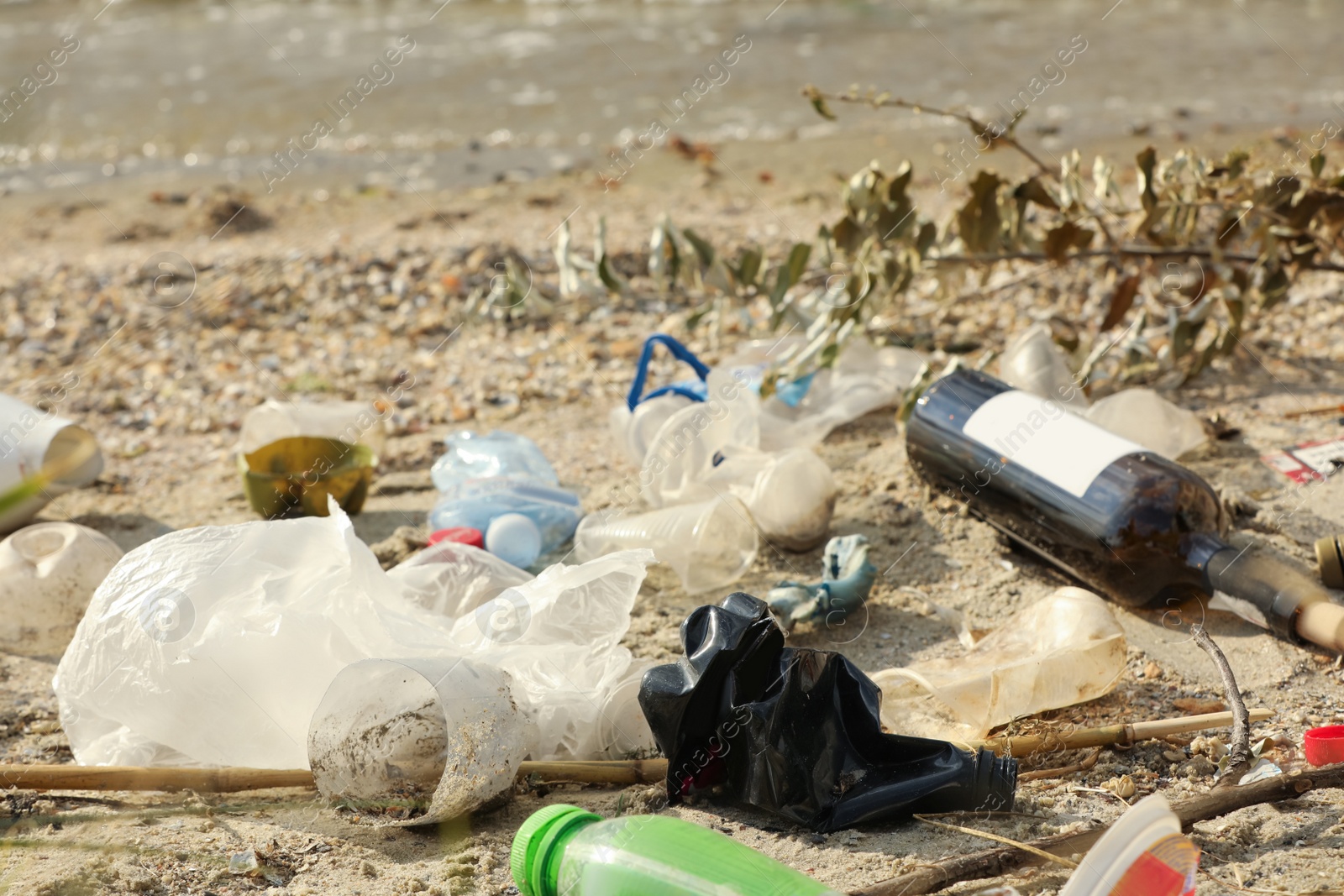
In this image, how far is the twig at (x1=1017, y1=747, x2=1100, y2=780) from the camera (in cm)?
169

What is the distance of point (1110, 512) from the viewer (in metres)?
2.07

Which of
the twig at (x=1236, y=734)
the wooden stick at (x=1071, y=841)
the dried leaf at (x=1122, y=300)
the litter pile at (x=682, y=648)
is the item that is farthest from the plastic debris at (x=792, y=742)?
the dried leaf at (x=1122, y=300)

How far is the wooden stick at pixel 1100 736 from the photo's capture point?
174 centimetres

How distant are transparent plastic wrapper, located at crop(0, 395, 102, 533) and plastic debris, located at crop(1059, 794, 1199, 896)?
265 cm

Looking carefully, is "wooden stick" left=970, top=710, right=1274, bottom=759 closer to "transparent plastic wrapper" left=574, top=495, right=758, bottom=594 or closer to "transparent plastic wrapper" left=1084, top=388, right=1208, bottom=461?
"transparent plastic wrapper" left=574, top=495, right=758, bottom=594

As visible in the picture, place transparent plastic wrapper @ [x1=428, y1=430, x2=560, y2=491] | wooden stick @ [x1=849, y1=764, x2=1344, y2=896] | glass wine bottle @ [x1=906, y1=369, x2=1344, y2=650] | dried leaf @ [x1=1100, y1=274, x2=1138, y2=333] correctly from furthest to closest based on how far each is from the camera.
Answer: dried leaf @ [x1=1100, y1=274, x2=1138, y2=333], transparent plastic wrapper @ [x1=428, y1=430, x2=560, y2=491], glass wine bottle @ [x1=906, y1=369, x2=1344, y2=650], wooden stick @ [x1=849, y1=764, x2=1344, y2=896]

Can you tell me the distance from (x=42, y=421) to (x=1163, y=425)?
2838mm

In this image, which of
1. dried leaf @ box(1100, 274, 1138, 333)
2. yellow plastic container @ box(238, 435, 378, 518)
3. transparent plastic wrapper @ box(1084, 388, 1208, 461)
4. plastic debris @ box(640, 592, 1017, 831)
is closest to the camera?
plastic debris @ box(640, 592, 1017, 831)

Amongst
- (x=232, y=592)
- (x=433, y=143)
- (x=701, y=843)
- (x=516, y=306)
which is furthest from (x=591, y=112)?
(x=701, y=843)

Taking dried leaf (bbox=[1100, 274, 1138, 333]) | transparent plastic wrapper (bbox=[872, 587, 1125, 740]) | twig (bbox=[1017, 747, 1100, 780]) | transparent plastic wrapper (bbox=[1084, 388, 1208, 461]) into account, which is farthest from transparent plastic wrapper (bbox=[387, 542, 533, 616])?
dried leaf (bbox=[1100, 274, 1138, 333])

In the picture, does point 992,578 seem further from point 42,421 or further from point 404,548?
point 42,421

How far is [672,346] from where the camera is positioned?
2863mm

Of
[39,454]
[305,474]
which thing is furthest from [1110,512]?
[39,454]

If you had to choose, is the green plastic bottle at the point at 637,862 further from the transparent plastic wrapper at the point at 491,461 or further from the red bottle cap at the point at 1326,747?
the transparent plastic wrapper at the point at 491,461
